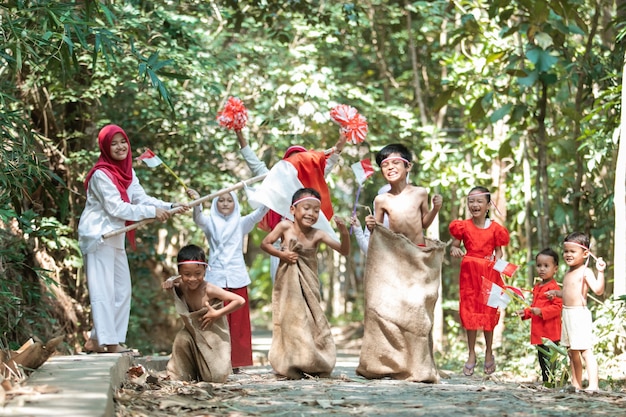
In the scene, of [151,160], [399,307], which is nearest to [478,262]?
[399,307]

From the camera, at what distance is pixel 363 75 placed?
17031mm

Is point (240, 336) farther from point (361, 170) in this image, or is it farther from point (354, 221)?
point (361, 170)

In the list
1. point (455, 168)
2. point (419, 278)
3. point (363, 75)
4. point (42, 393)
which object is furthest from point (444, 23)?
point (42, 393)

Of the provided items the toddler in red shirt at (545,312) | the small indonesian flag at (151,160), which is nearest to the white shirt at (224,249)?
the small indonesian flag at (151,160)

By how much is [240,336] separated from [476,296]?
2084mm

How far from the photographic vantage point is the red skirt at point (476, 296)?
25.4 feet

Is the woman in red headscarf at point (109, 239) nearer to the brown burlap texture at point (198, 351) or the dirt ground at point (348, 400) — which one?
the brown burlap texture at point (198, 351)

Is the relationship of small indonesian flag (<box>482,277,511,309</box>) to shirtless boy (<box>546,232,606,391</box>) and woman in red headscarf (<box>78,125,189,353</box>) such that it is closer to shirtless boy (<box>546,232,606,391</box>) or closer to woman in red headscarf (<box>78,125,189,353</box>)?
shirtless boy (<box>546,232,606,391</box>)

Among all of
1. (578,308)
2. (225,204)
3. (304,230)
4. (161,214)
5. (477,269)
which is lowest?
(578,308)

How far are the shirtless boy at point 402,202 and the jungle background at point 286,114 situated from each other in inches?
68.0

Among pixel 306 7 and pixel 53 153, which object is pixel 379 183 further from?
pixel 53 153

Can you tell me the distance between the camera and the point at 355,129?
775 cm

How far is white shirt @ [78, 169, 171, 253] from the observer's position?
681cm

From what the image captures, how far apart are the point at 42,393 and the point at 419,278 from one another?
10.9 feet
